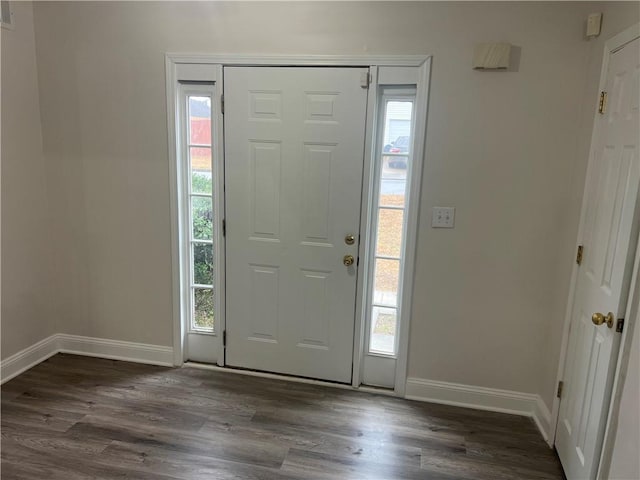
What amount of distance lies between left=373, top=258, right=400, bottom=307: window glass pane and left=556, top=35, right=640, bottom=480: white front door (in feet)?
3.24

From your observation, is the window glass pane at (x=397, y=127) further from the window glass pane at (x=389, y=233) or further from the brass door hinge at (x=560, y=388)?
the brass door hinge at (x=560, y=388)

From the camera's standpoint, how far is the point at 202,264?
120 inches

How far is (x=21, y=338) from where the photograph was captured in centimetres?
294

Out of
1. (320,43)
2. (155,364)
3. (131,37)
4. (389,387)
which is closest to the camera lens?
(320,43)

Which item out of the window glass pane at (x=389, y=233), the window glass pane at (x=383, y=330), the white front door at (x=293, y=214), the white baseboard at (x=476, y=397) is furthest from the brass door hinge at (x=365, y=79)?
the white baseboard at (x=476, y=397)

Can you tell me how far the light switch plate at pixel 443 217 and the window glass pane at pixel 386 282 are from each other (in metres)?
0.37

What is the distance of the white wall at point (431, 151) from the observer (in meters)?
2.35

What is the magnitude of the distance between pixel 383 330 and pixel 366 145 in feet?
3.89

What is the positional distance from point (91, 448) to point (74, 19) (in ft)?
8.20

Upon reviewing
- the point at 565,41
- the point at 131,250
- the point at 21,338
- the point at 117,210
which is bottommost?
the point at 21,338

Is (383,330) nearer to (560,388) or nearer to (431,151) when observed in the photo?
(560,388)

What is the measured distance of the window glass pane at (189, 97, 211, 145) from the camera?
9.12ft

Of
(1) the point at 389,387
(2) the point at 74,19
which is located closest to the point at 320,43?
(2) the point at 74,19

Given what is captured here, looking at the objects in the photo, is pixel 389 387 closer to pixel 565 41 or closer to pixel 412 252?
pixel 412 252
